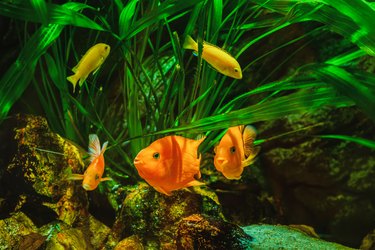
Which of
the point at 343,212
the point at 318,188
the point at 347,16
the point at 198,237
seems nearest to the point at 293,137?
the point at 318,188

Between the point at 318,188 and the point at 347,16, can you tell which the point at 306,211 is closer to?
the point at 318,188

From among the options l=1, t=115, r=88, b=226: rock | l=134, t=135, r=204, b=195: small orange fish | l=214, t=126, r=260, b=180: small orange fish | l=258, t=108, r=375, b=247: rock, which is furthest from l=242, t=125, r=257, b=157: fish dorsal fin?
l=258, t=108, r=375, b=247: rock

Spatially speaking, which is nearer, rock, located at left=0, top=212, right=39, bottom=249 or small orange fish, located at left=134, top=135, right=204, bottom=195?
small orange fish, located at left=134, top=135, right=204, bottom=195

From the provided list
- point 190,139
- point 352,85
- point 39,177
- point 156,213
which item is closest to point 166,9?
point 190,139

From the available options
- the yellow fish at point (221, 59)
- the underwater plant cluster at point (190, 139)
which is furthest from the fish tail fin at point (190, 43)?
the yellow fish at point (221, 59)

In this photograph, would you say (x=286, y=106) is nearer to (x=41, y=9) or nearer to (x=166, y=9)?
(x=166, y=9)

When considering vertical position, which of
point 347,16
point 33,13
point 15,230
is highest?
point 347,16

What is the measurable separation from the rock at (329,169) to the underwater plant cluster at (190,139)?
0.01 metres

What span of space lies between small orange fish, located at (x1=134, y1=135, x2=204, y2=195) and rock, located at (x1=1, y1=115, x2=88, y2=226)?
1.16m

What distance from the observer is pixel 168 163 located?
2.12 metres

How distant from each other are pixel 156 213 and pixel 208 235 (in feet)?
2.67

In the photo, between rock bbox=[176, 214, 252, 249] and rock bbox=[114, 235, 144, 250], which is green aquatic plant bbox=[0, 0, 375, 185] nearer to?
rock bbox=[176, 214, 252, 249]

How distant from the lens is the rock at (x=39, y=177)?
117 inches

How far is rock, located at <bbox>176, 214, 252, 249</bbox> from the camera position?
7.12ft
